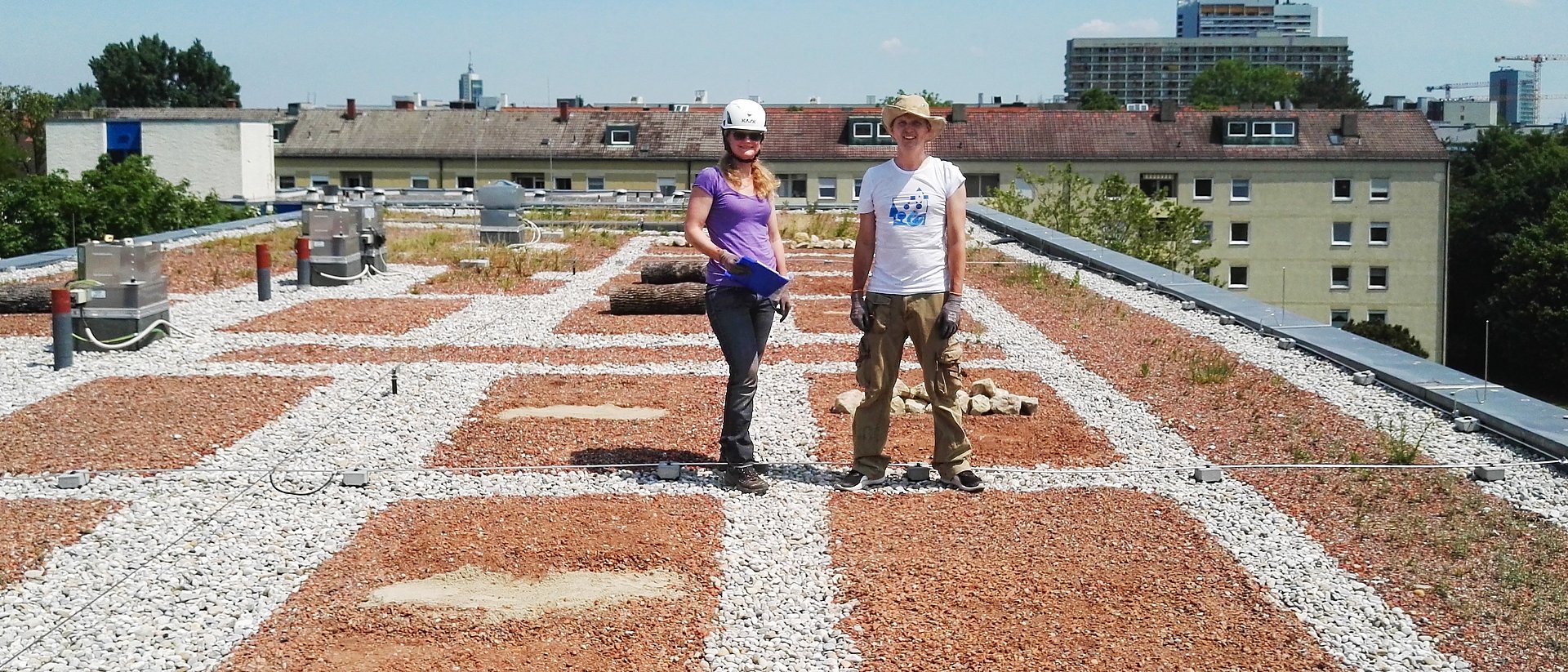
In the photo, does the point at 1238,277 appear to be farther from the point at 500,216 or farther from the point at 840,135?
the point at 500,216

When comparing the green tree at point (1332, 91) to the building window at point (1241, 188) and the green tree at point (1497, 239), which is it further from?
the building window at point (1241, 188)

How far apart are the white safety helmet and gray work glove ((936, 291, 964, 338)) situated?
3.86 feet

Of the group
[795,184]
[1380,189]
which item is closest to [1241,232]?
[1380,189]

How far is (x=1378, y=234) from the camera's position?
223ft

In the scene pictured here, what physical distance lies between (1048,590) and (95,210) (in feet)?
113

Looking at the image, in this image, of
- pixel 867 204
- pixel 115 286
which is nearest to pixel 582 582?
pixel 867 204

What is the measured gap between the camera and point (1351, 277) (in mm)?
68812

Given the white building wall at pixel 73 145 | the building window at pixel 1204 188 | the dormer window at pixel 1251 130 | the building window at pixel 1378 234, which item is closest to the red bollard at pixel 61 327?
the white building wall at pixel 73 145

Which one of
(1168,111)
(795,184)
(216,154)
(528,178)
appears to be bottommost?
(795,184)

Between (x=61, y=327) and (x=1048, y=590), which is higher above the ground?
(x=61, y=327)

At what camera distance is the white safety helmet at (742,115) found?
7.29 metres

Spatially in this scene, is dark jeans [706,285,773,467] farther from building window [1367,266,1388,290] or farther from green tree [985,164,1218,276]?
building window [1367,266,1388,290]

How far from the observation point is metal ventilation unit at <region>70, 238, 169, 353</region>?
13023mm

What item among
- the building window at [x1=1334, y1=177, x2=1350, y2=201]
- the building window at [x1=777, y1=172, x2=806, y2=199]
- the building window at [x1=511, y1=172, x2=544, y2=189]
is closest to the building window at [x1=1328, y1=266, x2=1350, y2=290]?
the building window at [x1=1334, y1=177, x2=1350, y2=201]
